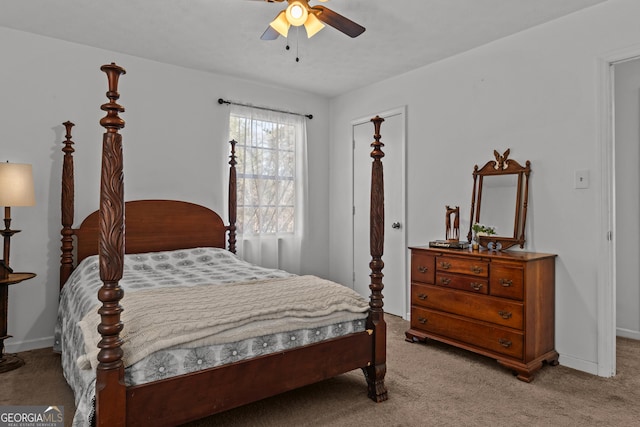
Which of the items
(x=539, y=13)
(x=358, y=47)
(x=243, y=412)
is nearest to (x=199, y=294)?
(x=243, y=412)

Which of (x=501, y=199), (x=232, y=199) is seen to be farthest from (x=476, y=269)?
(x=232, y=199)

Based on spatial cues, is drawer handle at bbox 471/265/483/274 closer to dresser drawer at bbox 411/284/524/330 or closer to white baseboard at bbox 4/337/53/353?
dresser drawer at bbox 411/284/524/330

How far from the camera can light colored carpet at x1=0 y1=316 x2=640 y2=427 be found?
7.33ft

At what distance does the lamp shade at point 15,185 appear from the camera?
2.89m

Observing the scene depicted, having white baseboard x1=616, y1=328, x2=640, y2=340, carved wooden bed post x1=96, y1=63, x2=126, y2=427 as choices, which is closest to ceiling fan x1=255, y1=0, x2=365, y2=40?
carved wooden bed post x1=96, y1=63, x2=126, y2=427

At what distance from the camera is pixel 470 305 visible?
3.16 meters

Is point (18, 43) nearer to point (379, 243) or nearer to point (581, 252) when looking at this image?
point (379, 243)

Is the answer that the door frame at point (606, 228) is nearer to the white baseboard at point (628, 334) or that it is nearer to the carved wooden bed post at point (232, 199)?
the white baseboard at point (628, 334)

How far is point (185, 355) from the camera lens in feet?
6.03

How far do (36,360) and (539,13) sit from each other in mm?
4720

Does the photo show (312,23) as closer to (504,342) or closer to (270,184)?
(270,184)

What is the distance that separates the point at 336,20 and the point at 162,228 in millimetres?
2562

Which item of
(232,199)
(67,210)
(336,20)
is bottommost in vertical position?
(67,210)

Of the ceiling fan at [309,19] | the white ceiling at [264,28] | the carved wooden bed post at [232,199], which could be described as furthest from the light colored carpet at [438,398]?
the white ceiling at [264,28]
